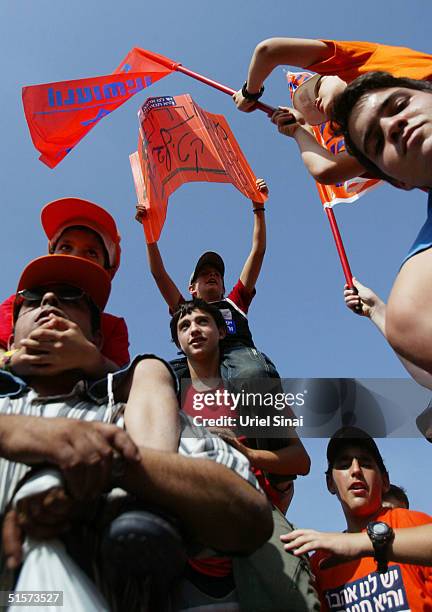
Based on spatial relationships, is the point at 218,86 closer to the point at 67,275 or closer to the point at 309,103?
the point at 309,103

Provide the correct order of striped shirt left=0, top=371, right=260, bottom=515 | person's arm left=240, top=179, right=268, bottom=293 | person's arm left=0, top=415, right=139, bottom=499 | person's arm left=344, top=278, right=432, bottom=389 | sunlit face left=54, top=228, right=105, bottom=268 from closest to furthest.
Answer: person's arm left=0, top=415, right=139, bottom=499, striped shirt left=0, top=371, right=260, bottom=515, sunlit face left=54, top=228, right=105, bottom=268, person's arm left=344, top=278, right=432, bottom=389, person's arm left=240, top=179, right=268, bottom=293

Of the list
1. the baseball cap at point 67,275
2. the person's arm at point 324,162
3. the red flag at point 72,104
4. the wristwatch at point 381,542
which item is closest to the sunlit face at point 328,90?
the person's arm at point 324,162

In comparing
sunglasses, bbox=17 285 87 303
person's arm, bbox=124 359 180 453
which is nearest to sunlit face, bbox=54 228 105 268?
sunglasses, bbox=17 285 87 303

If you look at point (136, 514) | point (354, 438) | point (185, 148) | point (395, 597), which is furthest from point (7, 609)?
point (185, 148)

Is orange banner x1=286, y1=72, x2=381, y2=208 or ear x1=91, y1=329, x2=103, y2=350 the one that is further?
orange banner x1=286, y1=72, x2=381, y2=208

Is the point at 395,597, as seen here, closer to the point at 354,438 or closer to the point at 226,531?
the point at 354,438

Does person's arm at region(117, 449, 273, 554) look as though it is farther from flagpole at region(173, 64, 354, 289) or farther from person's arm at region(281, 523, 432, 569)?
flagpole at region(173, 64, 354, 289)

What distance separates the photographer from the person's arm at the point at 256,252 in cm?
465

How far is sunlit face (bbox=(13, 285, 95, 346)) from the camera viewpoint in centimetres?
204

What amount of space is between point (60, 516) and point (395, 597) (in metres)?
1.91

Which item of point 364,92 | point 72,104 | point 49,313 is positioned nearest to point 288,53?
point 364,92

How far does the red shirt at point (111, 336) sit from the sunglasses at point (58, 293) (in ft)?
1.13

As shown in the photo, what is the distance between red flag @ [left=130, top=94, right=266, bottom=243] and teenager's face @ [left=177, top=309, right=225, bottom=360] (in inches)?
53.6

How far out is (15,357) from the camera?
1913mm
